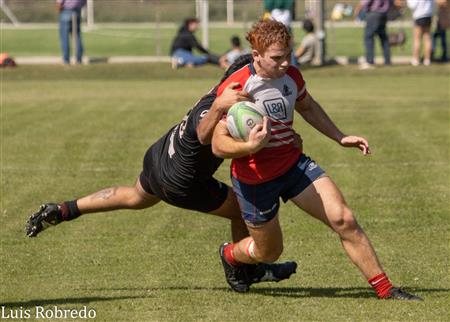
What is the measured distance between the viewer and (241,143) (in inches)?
301

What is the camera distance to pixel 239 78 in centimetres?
806

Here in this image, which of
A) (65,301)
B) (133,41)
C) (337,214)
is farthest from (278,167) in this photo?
(133,41)

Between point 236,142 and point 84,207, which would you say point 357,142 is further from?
point 84,207

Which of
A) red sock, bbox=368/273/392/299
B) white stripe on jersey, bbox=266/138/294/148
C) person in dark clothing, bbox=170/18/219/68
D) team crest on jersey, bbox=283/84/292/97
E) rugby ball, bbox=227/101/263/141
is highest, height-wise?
team crest on jersey, bbox=283/84/292/97

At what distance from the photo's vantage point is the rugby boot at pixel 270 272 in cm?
908

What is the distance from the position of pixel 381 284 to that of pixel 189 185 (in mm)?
1538

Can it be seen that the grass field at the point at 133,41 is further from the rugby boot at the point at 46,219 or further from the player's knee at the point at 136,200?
the player's knee at the point at 136,200

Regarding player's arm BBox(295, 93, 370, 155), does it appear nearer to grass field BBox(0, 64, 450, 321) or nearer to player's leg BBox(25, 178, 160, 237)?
grass field BBox(0, 64, 450, 321)

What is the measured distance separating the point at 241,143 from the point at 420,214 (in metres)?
5.15

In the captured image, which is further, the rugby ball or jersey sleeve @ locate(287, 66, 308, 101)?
jersey sleeve @ locate(287, 66, 308, 101)

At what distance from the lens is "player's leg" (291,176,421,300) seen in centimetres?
827

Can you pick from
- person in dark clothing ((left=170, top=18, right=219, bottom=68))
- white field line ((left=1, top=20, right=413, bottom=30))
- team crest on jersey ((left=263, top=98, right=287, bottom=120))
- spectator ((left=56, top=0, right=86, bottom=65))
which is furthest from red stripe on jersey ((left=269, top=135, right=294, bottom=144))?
white field line ((left=1, top=20, right=413, bottom=30))

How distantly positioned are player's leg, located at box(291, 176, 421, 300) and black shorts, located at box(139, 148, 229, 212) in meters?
0.68

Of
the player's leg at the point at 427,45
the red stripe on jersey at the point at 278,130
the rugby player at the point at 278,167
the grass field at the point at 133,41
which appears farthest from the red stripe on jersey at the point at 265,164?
the grass field at the point at 133,41
